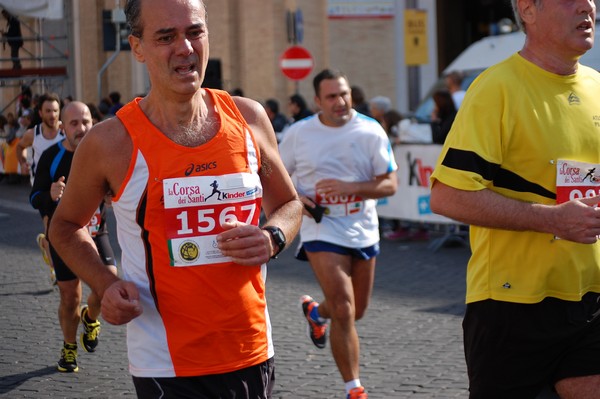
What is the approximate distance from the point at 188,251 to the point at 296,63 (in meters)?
20.7

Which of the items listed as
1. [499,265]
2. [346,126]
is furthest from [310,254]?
[499,265]

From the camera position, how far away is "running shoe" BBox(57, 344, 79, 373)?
8.05 meters

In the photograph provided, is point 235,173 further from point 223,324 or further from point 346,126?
point 346,126

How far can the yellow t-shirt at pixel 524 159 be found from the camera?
13.2 feet

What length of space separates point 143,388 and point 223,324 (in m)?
0.34

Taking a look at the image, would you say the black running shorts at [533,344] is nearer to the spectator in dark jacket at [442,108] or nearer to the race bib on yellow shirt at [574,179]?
the race bib on yellow shirt at [574,179]

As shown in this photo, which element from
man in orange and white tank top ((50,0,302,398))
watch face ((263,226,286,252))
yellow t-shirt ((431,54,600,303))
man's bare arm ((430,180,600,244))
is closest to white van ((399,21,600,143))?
yellow t-shirt ((431,54,600,303))

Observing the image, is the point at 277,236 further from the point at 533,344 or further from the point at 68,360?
the point at 68,360

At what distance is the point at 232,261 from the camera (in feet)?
12.1

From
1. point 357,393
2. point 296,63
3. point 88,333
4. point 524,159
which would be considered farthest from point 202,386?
point 296,63

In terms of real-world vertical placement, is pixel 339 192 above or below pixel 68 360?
above

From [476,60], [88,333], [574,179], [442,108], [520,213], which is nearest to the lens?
[520,213]

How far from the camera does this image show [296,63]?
79.5 feet

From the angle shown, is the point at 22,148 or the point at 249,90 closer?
the point at 22,148
